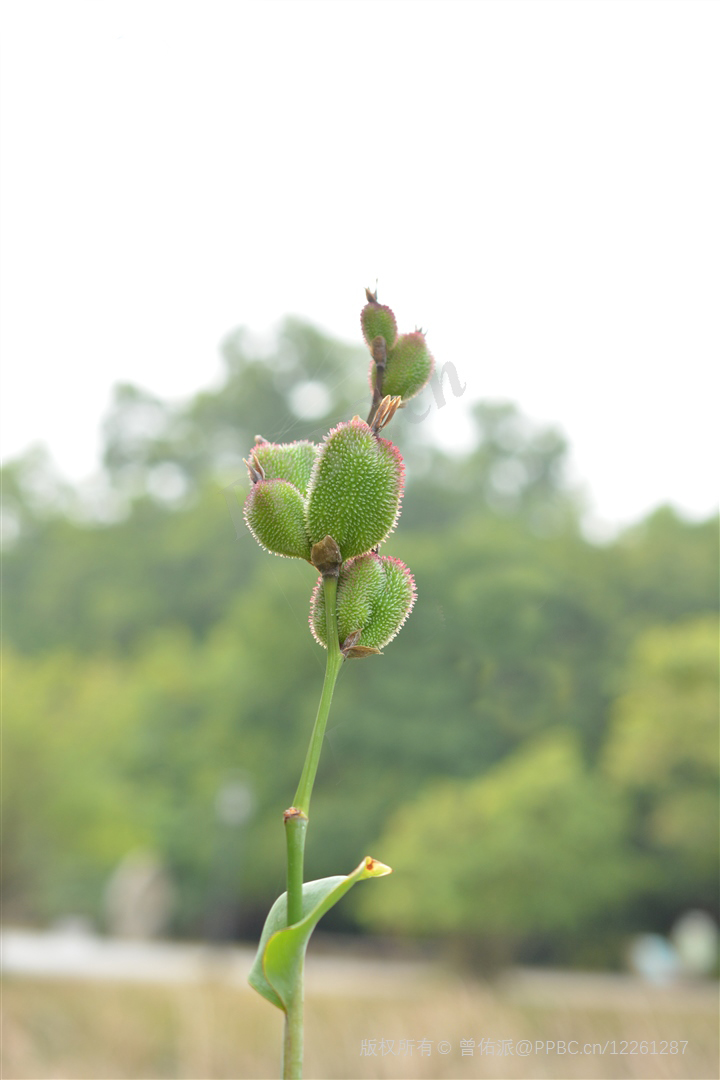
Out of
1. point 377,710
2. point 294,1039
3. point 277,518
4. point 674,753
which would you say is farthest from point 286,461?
point 377,710

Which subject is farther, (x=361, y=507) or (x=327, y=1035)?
(x=327, y=1035)

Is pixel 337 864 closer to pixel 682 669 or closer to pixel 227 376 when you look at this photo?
pixel 682 669

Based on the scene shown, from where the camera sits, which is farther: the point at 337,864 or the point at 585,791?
the point at 337,864

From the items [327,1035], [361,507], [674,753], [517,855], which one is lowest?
[361,507]

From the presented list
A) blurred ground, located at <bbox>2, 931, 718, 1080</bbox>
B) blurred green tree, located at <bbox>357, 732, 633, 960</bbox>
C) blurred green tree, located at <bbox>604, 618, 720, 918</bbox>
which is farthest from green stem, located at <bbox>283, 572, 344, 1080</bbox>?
blurred green tree, located at <bbox>357, 732, 633, 960</bbox>

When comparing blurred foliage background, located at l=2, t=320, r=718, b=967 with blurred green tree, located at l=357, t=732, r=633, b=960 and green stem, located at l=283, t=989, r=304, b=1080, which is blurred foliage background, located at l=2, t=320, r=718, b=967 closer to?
blurred green tree, located at l=357, t=732, r=633, b=960

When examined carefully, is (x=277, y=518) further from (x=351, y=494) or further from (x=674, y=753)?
(x=674, y=753)

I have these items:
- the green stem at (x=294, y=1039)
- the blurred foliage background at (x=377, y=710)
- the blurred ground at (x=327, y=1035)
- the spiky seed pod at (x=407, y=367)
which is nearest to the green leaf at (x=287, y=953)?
the green stem at (x=294, y=1039)

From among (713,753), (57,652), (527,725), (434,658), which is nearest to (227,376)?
(57,652)
